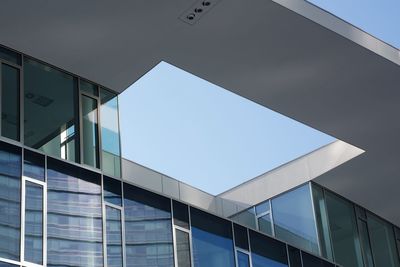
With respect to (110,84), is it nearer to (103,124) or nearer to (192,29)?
(103,124)

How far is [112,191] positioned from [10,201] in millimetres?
2279

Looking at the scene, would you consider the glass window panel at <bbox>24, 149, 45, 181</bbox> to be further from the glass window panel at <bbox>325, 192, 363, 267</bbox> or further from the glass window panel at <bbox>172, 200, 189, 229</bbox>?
the glass window panel at <bbox>325, 192, 363, 267</bbox>

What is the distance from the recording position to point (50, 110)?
16469 mm

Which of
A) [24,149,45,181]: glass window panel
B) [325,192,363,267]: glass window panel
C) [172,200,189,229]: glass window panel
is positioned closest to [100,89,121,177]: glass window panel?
[172,200,189,229]: glass window panel

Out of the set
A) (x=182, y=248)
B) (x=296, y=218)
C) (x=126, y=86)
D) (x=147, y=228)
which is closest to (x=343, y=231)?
(x=296, y=218)

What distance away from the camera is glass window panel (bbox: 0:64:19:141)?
1548 centimetres

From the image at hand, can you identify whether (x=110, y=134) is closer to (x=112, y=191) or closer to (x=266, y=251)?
(x=112, y=191)

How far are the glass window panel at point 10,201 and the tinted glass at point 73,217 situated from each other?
24.3 inches

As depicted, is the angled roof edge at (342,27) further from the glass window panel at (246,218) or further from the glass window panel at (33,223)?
the glass window panel at (33,223)

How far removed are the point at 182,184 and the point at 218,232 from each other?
191cm

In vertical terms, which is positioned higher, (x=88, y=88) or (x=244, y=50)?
(x=244, y=50)

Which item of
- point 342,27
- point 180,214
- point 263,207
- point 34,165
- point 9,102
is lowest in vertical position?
point 180,214

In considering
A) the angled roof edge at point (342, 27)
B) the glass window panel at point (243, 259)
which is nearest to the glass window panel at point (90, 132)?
the glass window panel at point (243, 259)

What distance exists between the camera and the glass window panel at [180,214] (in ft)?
56.7
